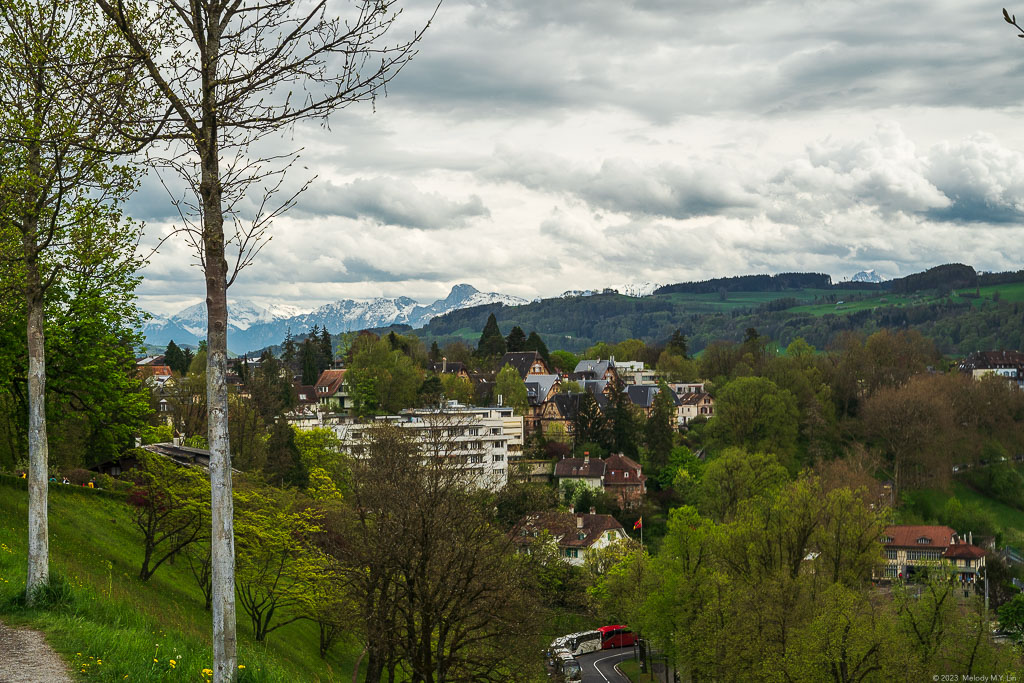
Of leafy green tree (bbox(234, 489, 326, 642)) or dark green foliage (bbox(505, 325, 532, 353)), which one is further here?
dark green foliage (bbox(505, 325, 532, 353))

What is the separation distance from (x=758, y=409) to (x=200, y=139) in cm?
9348

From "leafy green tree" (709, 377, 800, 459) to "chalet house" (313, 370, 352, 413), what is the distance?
4818 cm

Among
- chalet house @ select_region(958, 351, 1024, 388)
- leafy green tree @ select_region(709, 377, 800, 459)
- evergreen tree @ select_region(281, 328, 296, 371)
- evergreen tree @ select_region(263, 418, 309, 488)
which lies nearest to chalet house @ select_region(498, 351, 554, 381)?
leafy green tree @ select_region(709, 377, 800, 459)

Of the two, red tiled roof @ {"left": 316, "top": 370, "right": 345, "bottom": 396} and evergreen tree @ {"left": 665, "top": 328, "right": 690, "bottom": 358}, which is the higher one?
evergreen tree @ {"left": 665, "top": 328, "right": 690, "bottom": 358}

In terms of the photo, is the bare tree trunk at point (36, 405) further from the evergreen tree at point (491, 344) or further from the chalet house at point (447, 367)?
the evergreen tree at point (491, 344)

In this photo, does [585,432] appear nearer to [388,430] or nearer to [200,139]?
[388,430]

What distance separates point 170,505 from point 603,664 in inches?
1441

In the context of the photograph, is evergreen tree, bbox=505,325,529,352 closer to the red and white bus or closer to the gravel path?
the red and white bus

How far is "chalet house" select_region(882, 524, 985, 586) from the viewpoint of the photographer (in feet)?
238

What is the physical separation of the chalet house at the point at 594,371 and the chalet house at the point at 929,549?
58.8 metres

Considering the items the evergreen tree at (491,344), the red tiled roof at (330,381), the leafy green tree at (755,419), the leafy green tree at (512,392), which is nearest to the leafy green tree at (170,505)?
the leafy green tree at (512,392)

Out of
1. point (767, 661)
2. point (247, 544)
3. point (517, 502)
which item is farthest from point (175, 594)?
point (517, 502)

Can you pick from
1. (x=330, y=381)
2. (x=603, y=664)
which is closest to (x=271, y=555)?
(x=603, y=664)

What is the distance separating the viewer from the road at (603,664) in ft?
177
